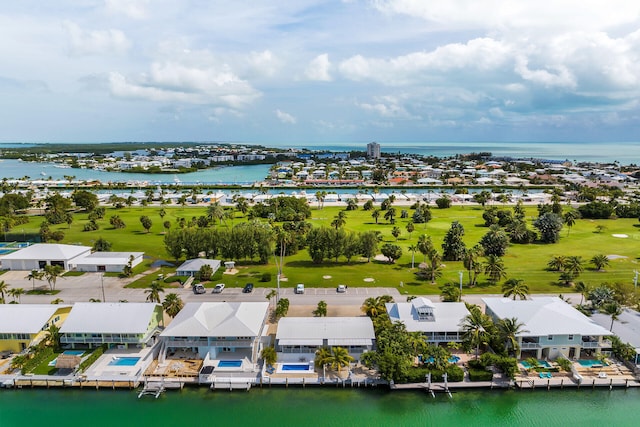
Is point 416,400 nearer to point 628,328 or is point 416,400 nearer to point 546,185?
point 628,328

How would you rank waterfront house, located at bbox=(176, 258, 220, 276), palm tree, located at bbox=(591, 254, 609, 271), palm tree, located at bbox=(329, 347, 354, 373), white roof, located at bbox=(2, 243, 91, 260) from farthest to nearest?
white roof, located at bbox=(2, 243, 91, 260), palm tree, located at bbox=(591, 254, 609, 271), waterfront house, located at bbox=(176, 258, 220, 276), palm tree, located at bbox=(329, 347, 354, 373)

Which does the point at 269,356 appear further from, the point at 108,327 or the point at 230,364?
the point at 108,327

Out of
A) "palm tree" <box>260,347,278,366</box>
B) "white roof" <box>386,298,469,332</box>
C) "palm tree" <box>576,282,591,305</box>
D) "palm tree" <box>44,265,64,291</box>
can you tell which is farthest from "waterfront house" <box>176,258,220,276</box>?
"palm tree" <box>576,282,591,305</box>

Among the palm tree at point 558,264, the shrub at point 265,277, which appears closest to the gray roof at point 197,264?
the shrub at point 265,277

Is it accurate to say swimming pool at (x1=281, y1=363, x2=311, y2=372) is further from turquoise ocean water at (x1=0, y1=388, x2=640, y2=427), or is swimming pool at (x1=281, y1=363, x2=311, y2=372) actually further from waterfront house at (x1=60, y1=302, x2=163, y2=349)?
waterfront house at (x1=60, y1=302, x2=163, y2=349)

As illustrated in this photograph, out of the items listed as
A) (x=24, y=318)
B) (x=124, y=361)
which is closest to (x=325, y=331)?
(x=124, y=361)

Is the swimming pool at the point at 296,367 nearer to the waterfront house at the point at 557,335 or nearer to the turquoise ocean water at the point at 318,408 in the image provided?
the turquoise ocean water at the point at 318,408
